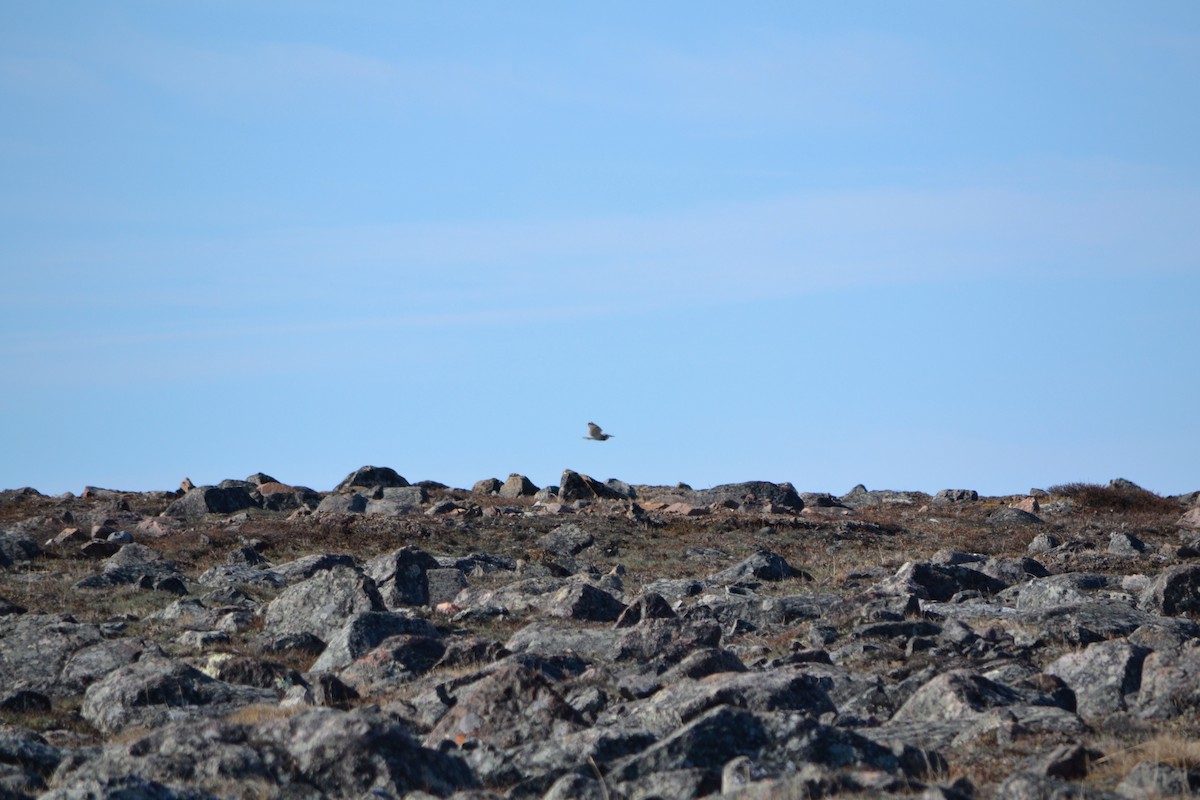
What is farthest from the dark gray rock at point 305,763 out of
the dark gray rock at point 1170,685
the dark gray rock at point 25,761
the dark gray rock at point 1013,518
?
the dark gray rock at point 1013,518

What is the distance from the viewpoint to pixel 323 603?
69.2 feet

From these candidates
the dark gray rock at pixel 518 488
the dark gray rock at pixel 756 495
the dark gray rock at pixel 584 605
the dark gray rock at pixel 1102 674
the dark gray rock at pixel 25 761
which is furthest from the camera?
the dark gray rock at pixel 518 488

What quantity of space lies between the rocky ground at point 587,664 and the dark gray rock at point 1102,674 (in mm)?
31

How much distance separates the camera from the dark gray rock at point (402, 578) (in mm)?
24312

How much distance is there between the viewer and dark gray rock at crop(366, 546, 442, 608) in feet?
79.8

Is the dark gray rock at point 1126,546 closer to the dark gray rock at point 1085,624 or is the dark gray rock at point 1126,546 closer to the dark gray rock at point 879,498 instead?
the dark gray rock at point 1085,624

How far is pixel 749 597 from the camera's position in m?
22.8

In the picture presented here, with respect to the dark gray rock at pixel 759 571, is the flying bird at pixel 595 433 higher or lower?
higher

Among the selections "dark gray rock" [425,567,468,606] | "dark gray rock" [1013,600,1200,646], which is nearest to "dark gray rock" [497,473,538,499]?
"dark gray rock" [425,567,468,606]

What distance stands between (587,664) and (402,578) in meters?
8.95

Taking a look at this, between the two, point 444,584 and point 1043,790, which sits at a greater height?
point 444,584

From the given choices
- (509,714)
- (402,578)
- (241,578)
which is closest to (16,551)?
(241,578)

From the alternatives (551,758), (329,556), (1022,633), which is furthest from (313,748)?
(329,556)

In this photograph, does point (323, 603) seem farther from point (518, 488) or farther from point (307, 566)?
point (518, 488)
